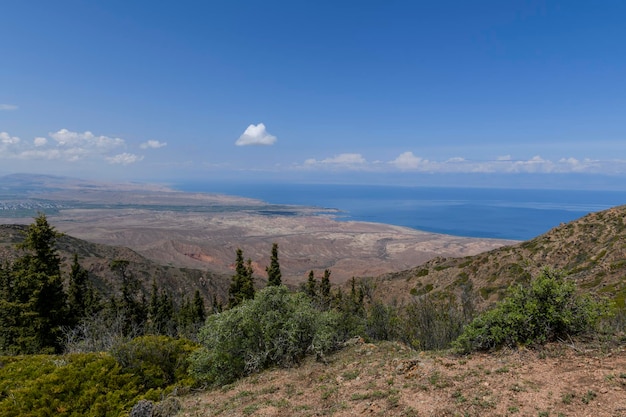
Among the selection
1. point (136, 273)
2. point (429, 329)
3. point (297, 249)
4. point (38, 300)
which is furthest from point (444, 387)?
point (297, 249)

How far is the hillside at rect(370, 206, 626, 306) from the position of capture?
39.6m

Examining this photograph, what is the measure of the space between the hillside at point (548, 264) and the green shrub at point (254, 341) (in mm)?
34516

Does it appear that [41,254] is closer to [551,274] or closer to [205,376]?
[205,376]

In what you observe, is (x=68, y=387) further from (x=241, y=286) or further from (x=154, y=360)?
(x=241, y=286)

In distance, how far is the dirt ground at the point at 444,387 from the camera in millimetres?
7789

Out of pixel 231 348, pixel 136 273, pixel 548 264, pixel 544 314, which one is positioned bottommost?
pixel 136 273

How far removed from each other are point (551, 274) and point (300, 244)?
165577 mm

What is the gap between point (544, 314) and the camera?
1070 centimetres

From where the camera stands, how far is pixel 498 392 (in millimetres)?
8477

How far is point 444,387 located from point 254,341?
8.15 meters

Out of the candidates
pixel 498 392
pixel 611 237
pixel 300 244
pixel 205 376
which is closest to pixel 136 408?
pixel 205 376

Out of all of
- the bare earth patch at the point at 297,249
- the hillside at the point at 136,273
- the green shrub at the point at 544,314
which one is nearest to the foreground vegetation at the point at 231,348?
the green shrub at the point at 544,314

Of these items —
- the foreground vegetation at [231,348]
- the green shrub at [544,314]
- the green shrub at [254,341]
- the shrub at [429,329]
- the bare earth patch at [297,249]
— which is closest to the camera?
the green shrub at [544,314]

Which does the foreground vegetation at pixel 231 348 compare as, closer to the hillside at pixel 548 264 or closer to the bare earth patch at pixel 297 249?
the hillside at pixel 548 264
